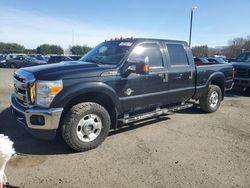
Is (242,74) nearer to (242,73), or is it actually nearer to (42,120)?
(242,73)

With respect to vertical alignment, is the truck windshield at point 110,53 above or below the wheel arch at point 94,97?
above

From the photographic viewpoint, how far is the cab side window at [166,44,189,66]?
6078 millimetres

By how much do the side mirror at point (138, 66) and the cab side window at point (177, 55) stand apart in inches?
53.1

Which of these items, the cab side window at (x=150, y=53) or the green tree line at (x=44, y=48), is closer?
the cab side window at (x=150, y=53)

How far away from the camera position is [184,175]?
377 cm

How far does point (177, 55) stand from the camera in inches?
247

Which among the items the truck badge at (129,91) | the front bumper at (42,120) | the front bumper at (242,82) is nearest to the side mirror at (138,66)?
the truck badge at (129,91)

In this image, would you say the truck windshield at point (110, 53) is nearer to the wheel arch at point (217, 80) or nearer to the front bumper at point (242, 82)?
the wheel arch at point (217, 80)

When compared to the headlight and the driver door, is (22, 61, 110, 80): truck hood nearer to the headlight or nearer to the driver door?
the headlight

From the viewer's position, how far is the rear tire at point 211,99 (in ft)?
23.8

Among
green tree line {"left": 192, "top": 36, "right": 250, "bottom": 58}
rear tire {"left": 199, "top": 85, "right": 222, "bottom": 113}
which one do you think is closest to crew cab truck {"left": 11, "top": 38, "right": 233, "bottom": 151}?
rear tire {"left": 199, "top": 85, "right": 222, "bottom": 113}

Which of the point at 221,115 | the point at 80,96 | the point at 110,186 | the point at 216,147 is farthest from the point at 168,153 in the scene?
the point at 221,115

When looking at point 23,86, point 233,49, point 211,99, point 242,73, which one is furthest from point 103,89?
point 233,49

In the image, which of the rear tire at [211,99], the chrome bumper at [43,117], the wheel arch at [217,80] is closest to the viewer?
the chrome bumper at [43,117]
